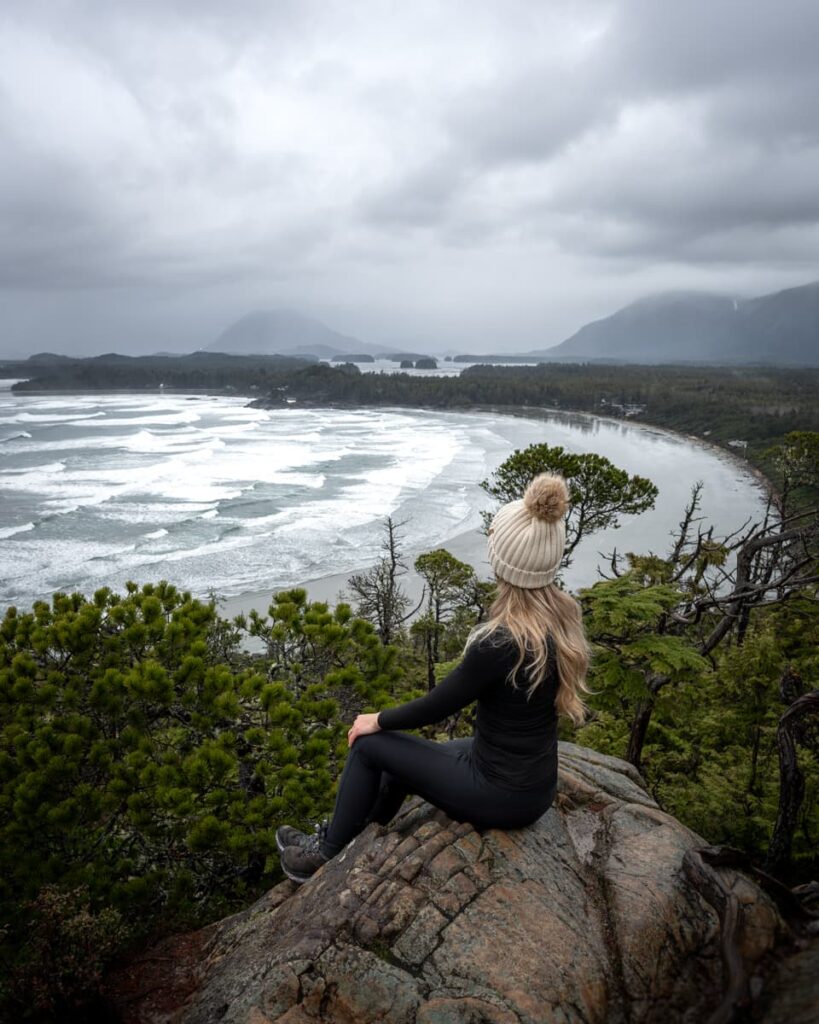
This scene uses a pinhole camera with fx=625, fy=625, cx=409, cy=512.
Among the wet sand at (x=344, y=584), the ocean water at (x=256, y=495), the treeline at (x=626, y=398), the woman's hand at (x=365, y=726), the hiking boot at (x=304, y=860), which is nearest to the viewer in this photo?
the woman's hand at (x=365, y=726)

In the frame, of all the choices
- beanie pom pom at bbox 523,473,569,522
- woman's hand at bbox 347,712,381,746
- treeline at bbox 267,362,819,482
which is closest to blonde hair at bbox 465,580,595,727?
beanie pom pom at bbox 523,473,569,522

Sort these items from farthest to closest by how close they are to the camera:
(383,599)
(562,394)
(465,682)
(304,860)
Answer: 1. (562,394)
2. (383,599)
3. (304,860)
4. (465,682)

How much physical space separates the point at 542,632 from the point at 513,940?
1297 millimetres

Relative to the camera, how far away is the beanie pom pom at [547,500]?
2594 millimetres

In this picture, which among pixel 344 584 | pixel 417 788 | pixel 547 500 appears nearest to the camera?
pixel 547 500

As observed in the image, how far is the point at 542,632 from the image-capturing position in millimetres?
2646

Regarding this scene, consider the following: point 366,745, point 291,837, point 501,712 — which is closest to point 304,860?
point 291,837

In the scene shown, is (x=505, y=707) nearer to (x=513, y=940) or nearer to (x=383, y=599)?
(x=513, y=940)

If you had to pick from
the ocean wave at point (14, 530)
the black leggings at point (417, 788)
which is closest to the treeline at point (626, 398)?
the ocean wave at point (14, 530)

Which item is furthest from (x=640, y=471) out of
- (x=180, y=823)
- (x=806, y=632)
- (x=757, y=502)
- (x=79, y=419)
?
(x=79, y=419)

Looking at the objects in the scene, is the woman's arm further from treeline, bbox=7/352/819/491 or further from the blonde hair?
treeline, bbox=7/352/819/491

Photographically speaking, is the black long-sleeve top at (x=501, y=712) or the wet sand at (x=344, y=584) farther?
the wet sand at (x=344, y=584)

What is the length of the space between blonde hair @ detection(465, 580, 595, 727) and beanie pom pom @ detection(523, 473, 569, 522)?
0.33m

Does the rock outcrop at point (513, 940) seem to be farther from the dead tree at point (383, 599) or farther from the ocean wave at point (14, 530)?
the ocean wave at point (14, 530)
